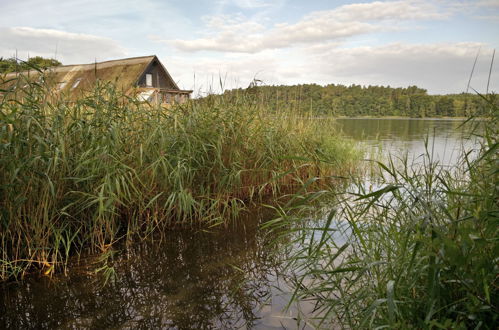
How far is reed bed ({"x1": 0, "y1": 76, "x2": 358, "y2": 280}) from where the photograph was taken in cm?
273

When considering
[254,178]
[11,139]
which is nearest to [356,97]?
[254,178]

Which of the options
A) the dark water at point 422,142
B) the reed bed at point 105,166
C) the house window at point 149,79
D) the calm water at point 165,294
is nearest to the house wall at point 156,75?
the house window at point 149,79

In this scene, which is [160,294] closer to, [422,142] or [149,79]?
[422,142]

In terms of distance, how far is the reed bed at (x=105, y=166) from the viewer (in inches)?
107

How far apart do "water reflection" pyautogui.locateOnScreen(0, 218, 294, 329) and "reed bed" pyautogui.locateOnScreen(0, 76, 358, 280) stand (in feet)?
1.00

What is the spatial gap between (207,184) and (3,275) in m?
2.06

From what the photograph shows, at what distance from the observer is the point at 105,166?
301 cm

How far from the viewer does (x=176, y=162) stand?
12.1 feet

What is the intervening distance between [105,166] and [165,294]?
1.23 m

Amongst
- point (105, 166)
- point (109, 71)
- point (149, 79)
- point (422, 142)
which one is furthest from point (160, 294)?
point (109, 71)

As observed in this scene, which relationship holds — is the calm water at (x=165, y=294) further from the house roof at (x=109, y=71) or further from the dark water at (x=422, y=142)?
the house roof at (x=109, y=71)

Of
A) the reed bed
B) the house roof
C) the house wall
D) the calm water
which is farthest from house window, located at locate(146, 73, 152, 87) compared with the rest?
the calm water

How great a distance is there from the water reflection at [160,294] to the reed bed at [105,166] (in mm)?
305

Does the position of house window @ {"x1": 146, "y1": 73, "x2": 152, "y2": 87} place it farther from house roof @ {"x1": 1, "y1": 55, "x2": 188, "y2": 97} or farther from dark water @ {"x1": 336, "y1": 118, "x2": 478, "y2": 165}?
dark water @ {"x1": 336, "y1": 118, "x2": 478, "y2": 165}
